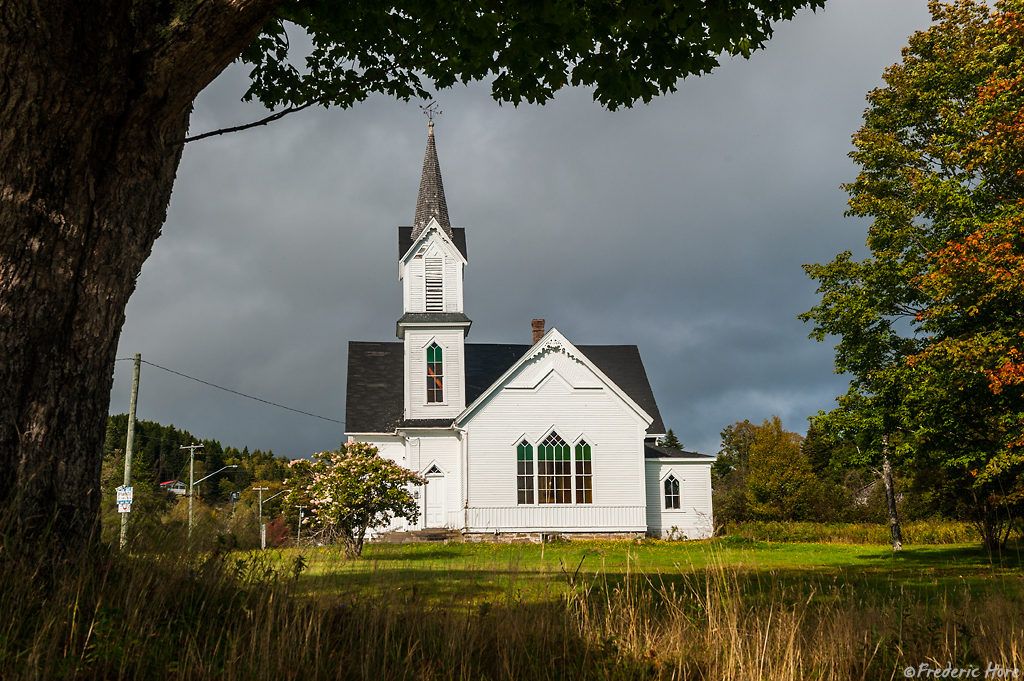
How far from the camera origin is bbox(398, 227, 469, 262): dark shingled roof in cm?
3071

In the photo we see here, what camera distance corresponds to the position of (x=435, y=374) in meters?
29.7

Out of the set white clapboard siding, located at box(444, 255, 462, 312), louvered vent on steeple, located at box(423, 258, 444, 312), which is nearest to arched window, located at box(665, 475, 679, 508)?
white clapboard siding, located at box(444, 255, 462, 312)

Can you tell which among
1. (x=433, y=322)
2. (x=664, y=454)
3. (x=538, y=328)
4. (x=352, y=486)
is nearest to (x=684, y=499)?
(x=664, y=454)

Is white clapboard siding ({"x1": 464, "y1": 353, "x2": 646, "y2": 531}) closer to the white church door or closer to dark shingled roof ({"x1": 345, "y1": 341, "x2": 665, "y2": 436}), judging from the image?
the white church door

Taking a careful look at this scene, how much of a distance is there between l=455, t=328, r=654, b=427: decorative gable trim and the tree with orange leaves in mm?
9763

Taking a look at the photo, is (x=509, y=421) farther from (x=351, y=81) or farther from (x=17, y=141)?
(x=17, y=141)

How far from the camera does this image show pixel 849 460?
17344 mm

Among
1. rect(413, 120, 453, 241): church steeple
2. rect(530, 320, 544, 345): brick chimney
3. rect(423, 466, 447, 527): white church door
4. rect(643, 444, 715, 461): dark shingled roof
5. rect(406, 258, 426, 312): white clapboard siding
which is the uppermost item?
rect(413, 120, 453, 241): church steeple

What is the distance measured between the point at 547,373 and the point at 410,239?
344 inches

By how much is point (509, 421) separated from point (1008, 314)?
652 inches

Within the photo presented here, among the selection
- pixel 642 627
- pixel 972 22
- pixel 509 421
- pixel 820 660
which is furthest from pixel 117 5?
pixel 509 421

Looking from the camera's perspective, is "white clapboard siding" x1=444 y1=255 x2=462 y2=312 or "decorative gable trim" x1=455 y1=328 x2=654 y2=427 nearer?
"decorative gable trim" x1=455 y1=328 x2=654 y2=427

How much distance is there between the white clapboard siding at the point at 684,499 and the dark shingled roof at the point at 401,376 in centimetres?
197

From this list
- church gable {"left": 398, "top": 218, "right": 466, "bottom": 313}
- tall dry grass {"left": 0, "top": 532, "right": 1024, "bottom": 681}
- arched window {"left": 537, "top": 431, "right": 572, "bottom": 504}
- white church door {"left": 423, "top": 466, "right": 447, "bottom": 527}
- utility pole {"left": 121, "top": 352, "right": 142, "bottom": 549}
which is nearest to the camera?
tall dry grass {"left": 0, "top": 532, "right": 1024, "bottom": 681}
